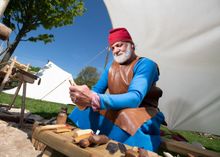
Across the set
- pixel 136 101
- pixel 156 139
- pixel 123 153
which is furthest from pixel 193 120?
pixel 123 153

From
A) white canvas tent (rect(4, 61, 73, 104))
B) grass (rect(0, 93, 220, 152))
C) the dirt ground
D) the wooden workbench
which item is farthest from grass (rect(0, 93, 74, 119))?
the wooden workbench

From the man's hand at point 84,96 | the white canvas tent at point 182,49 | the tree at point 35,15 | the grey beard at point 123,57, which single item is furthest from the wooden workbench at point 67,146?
the tree at point 35,15

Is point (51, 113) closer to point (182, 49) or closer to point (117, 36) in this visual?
point (182, 49)

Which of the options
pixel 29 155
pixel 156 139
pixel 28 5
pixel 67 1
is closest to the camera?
pixel 156 139

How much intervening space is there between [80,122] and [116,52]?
694 mm

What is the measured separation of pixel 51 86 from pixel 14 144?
367 inches

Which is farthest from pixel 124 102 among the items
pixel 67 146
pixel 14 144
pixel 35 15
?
pixel 35 15

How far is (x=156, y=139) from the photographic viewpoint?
1.89 meters

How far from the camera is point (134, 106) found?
1.62m

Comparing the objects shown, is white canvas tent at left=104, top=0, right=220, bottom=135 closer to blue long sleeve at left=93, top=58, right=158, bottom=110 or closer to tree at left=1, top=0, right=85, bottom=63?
blue long sleeve at left=93, top=58, right=158, bottom=110

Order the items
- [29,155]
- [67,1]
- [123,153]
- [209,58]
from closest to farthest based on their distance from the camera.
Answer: [123,153]
[29,155]
[209,58]
[67,1]

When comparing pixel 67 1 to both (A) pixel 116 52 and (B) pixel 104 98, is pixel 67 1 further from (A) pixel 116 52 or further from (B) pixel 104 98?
(B) pixel 104 98

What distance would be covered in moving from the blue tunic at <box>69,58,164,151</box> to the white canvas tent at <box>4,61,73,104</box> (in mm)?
9599

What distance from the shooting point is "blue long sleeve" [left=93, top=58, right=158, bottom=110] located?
1.51m
